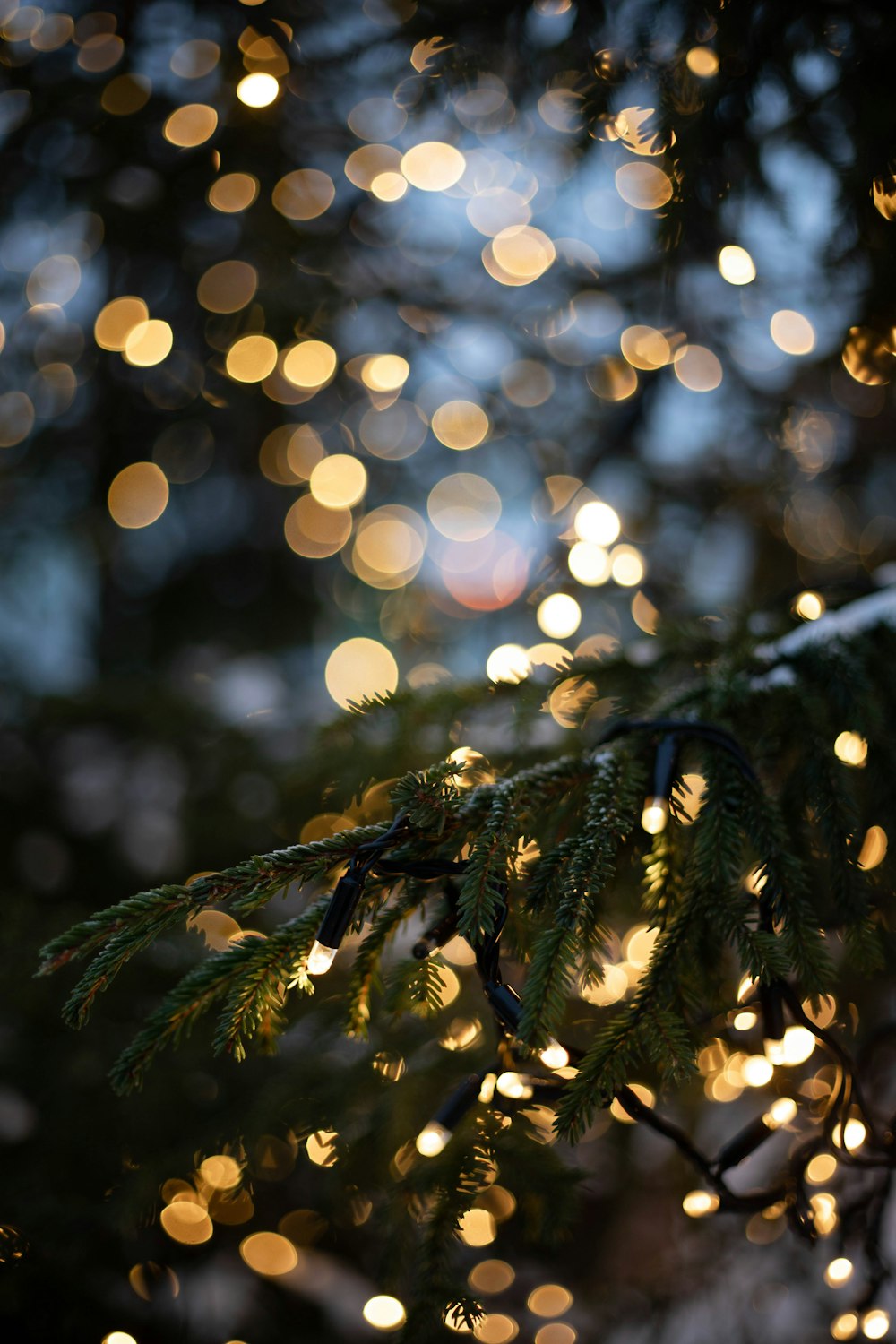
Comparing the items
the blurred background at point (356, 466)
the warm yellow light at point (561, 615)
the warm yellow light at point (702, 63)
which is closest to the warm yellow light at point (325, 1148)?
the blurred background at point (356, 466)

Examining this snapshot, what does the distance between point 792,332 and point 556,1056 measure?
48.5 inches

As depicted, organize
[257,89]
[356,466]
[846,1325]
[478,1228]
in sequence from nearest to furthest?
[846,1325] < [478,1228] < [257,89] < [356,466]

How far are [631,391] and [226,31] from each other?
817mm

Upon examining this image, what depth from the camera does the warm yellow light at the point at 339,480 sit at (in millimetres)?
1756

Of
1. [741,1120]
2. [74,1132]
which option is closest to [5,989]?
[74,1132]

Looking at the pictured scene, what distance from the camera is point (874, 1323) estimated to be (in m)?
0.56

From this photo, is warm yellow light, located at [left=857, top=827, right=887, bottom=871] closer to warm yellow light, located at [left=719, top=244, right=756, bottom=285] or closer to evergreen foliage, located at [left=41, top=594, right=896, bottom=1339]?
evergreen foliage, located at [left=41, top=594, right=896, bottom=1339]

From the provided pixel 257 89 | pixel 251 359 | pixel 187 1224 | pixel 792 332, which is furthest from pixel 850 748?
pixel 251 359

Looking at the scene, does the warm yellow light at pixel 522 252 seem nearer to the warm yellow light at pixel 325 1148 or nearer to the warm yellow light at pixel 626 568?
the warm yellow light at pixel 626 568

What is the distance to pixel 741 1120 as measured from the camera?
4.24 feet

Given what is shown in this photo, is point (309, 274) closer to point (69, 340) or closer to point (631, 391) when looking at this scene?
point (69, 340)

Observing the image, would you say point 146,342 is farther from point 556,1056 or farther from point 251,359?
point 556,1056

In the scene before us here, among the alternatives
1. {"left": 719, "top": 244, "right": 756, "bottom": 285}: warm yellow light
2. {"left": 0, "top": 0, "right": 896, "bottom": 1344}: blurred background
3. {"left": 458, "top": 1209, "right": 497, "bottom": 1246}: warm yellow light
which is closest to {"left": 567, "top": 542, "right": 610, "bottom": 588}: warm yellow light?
{"left": 0, "top": 0, "right": 896, "bottom": 1344}: blurred background

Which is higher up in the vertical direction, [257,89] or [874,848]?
[257,89]
